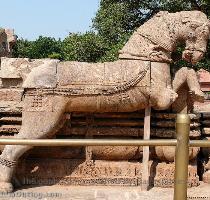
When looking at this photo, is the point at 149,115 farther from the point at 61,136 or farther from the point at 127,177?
the point at 61,136

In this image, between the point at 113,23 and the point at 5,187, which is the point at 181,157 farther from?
the point at 113,23

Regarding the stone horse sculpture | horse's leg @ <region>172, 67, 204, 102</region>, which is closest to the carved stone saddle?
the stone horse sculpture

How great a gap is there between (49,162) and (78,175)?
1.15ft

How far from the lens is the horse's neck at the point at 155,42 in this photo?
4.55 metres

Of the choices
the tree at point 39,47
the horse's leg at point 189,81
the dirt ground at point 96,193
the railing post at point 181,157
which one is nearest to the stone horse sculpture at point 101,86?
the horse's leg at point 189,81

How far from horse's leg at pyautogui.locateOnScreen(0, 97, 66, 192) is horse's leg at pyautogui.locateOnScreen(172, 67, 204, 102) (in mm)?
1232

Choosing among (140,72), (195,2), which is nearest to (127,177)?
(140,72)

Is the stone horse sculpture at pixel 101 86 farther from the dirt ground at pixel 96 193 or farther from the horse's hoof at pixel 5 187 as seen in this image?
the dirt ground at pixel 96 193

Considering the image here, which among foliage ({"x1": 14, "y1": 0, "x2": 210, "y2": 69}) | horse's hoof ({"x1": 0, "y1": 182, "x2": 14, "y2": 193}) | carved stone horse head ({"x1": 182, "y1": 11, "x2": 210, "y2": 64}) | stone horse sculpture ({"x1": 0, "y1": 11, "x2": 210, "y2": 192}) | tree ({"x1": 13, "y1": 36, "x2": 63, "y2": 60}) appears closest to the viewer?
horse's hoof ({"x1": 0, "y1": 182, "x2": 14, "y2": 193})

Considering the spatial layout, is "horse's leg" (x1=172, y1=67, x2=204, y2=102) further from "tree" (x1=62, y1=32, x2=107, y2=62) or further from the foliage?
"tree" (x1=62, y1=32, x2=107, y2=62)

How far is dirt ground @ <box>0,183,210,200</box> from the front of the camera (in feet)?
14.1

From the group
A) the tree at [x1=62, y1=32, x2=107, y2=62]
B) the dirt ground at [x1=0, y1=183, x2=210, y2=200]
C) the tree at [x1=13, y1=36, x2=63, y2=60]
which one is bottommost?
the dirt ground at [x1=0, y1=183, x2=210, y2=200]

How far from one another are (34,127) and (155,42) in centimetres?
155

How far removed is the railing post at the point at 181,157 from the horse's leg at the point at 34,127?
93.6 inches
